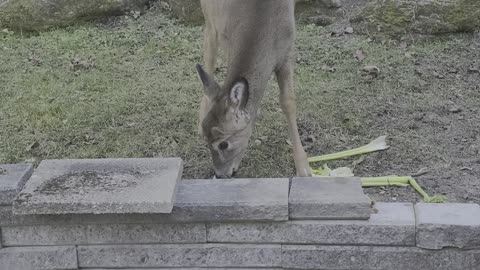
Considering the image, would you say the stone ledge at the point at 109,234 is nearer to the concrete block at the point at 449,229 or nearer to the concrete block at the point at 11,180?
the concrete block at the point at 11,180

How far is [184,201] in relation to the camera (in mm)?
4379

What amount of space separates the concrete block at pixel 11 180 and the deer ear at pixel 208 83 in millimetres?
1245

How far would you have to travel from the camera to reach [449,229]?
420cm

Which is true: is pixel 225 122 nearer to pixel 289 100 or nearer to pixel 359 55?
pixel 289 100

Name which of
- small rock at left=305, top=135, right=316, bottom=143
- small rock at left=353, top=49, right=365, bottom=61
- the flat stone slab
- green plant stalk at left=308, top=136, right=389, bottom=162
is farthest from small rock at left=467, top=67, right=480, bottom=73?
the flat stone slab

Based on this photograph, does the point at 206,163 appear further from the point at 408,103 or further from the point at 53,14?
the point at 53,14

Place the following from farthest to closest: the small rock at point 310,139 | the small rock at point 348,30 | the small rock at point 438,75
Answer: the small rock at point 348,30, the small rock at point 438,75, the small rock at point 310,139

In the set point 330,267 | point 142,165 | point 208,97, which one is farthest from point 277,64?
point 330,267

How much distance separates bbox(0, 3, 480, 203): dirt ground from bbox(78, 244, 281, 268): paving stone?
97cm

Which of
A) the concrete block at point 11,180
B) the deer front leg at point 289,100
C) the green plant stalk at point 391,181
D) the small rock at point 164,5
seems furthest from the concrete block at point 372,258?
the small rock at point 164,5

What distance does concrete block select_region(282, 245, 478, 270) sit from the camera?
4.28m

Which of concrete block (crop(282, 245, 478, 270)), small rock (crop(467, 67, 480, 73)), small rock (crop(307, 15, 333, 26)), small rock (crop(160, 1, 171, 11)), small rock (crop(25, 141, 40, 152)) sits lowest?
small rock (crop(160, 1, 171, 11))

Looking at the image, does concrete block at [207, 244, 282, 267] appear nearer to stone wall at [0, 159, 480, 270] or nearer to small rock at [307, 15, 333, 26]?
stone wall at [0, 159, 480, 270]

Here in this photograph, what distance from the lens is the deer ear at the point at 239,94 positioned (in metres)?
4.99
